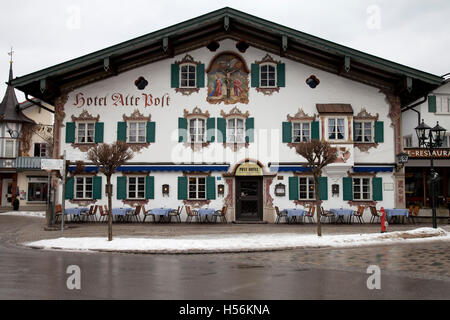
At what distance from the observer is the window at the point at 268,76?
21422mm

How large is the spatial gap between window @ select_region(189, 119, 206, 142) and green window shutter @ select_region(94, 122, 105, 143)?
4.35 meters

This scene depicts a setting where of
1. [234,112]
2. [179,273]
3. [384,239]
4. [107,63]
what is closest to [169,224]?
[234,112]

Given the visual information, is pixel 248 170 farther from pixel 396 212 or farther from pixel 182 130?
pixel 396 212

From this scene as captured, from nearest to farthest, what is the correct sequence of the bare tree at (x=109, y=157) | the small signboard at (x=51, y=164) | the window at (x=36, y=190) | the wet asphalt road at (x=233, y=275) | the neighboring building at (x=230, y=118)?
the wet asphalt road at (x=233, y=275) < the bare tree at (x=109, y=157) < the small signboard at (x=51, y=164) < the neighboring building at (x=230, y=118) < the window at (x=36, y=190)

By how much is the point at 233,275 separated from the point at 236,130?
13.0 m

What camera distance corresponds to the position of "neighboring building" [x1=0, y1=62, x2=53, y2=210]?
36.4 m

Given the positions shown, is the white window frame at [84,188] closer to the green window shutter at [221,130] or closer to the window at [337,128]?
the green window shutter at [221,130]

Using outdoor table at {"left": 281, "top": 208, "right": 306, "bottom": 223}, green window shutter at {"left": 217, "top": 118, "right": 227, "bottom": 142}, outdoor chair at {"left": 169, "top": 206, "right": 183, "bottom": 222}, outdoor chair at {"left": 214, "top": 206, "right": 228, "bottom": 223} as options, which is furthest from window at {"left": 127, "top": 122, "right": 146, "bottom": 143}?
outdoor table at {"left": 281, "top": 208, "right": 306, "bottom": 223}

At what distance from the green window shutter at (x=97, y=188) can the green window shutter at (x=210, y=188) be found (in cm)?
524

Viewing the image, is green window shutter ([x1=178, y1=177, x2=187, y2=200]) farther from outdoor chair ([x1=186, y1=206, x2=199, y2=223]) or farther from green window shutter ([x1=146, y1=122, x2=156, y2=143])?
green window shutter ([x1=146, y1=122, x2=156, y2=143])

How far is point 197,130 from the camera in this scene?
21344 millimetres

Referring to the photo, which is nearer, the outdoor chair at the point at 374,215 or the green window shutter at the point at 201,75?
the outdoor chair at the point at 374,215

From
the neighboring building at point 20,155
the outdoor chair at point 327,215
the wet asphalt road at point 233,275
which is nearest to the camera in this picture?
the wet asphalt road at point 233,275

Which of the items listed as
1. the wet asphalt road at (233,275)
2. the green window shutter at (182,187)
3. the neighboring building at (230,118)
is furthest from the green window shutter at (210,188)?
the wet asphalt road at (233,275)
